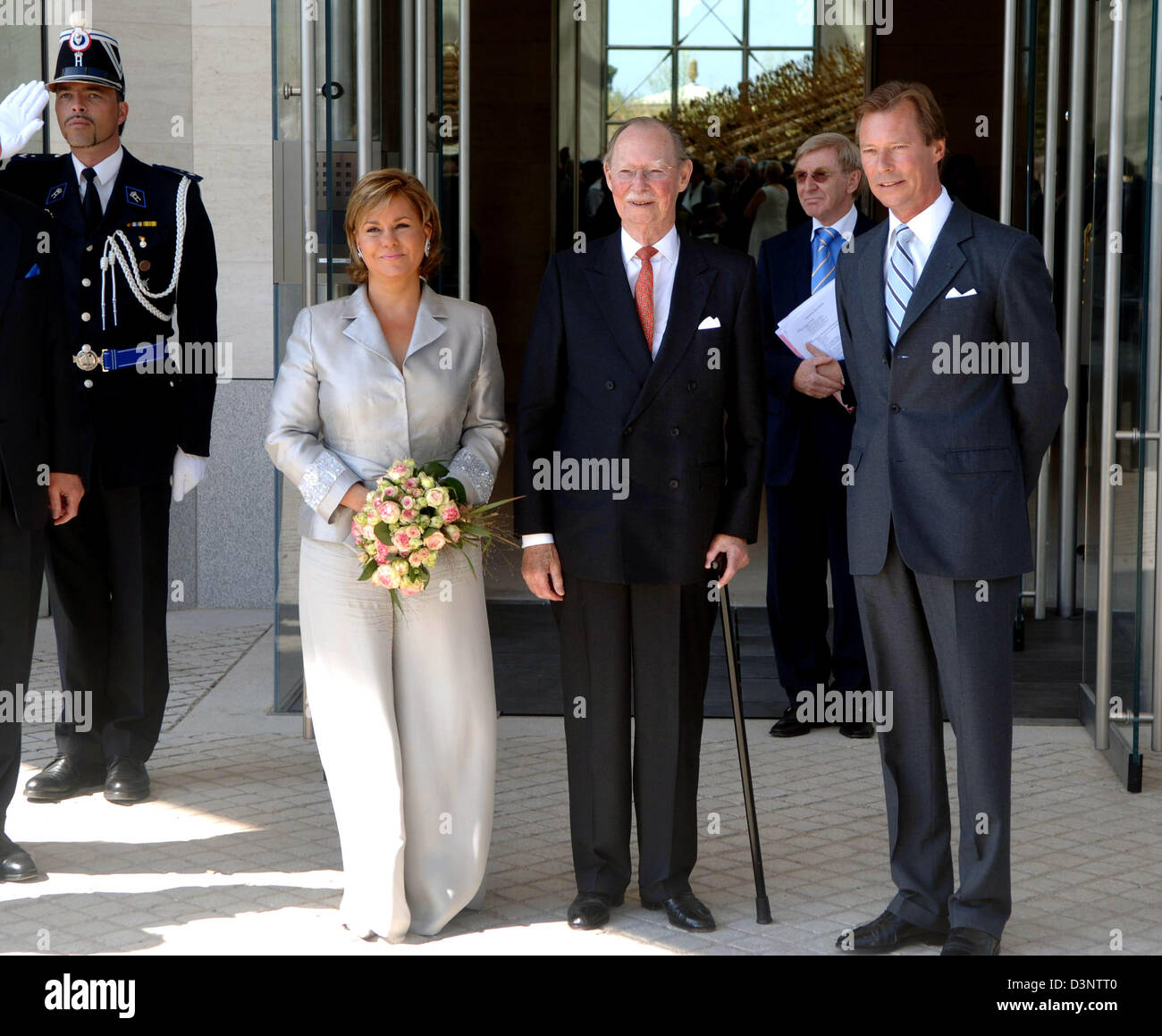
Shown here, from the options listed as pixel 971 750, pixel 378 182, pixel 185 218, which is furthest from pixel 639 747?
pixel 185 218

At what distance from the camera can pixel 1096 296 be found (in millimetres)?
5828

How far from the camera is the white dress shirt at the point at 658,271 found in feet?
13.7

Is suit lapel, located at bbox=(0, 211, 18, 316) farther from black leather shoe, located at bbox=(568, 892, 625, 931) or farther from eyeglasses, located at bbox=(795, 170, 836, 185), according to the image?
eyeglasses, located at bbox=(795, 170, 836, 185)

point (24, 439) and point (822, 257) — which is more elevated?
point (822, 257)

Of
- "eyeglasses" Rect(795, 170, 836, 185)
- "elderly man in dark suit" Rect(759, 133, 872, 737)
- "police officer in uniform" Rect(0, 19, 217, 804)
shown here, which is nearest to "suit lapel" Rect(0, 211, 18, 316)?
"police officer in uniform" Rect(0, 19, 217, 804)

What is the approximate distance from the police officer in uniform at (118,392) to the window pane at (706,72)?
1043cm

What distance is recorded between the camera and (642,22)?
49.4 ft

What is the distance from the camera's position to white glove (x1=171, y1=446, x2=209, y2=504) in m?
5.46

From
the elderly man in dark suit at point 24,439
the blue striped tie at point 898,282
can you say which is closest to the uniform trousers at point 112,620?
the elderly man in dark suit at point 24,439

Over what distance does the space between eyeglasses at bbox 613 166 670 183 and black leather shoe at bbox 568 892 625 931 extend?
1844 millimetres

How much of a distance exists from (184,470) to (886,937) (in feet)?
9.19

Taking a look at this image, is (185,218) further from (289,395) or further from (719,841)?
(719,841)

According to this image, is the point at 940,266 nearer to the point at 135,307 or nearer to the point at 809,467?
the point at 809,467

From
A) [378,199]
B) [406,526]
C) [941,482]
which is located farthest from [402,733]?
[941,482]
